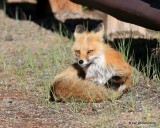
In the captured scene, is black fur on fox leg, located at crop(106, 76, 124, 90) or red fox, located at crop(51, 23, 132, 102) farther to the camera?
black fur on fox leg, located at crop(106, 76, 124, 90)

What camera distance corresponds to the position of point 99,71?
252 inches

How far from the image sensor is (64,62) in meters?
7.82

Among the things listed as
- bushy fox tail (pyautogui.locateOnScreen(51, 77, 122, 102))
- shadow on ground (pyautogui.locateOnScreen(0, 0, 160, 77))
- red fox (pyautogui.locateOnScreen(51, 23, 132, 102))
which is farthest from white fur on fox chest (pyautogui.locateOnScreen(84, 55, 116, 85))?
shadow on ground (pyautogui.locateOnScreen(0, 0, 160, 77))

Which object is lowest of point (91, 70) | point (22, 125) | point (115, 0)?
point (22, 125)

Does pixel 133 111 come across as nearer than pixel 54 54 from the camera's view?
Yes

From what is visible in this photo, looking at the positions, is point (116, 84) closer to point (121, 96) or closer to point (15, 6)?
point (121, 96)

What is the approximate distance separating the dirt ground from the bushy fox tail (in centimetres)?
6

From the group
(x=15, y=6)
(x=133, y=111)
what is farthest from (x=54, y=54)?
(x=15, y=6)

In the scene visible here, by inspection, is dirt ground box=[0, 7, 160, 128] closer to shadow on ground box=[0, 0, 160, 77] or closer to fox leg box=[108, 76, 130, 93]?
fox leg box=[108, 76, 130, 93]

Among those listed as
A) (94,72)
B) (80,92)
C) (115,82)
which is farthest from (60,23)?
(80,92)

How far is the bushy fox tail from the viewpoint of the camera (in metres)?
5.98

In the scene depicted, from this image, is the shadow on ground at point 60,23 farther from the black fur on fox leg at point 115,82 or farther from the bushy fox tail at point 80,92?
the bushy fox tail at point 80,92

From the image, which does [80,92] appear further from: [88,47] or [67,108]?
[88,47]

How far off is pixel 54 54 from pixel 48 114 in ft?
7.40
